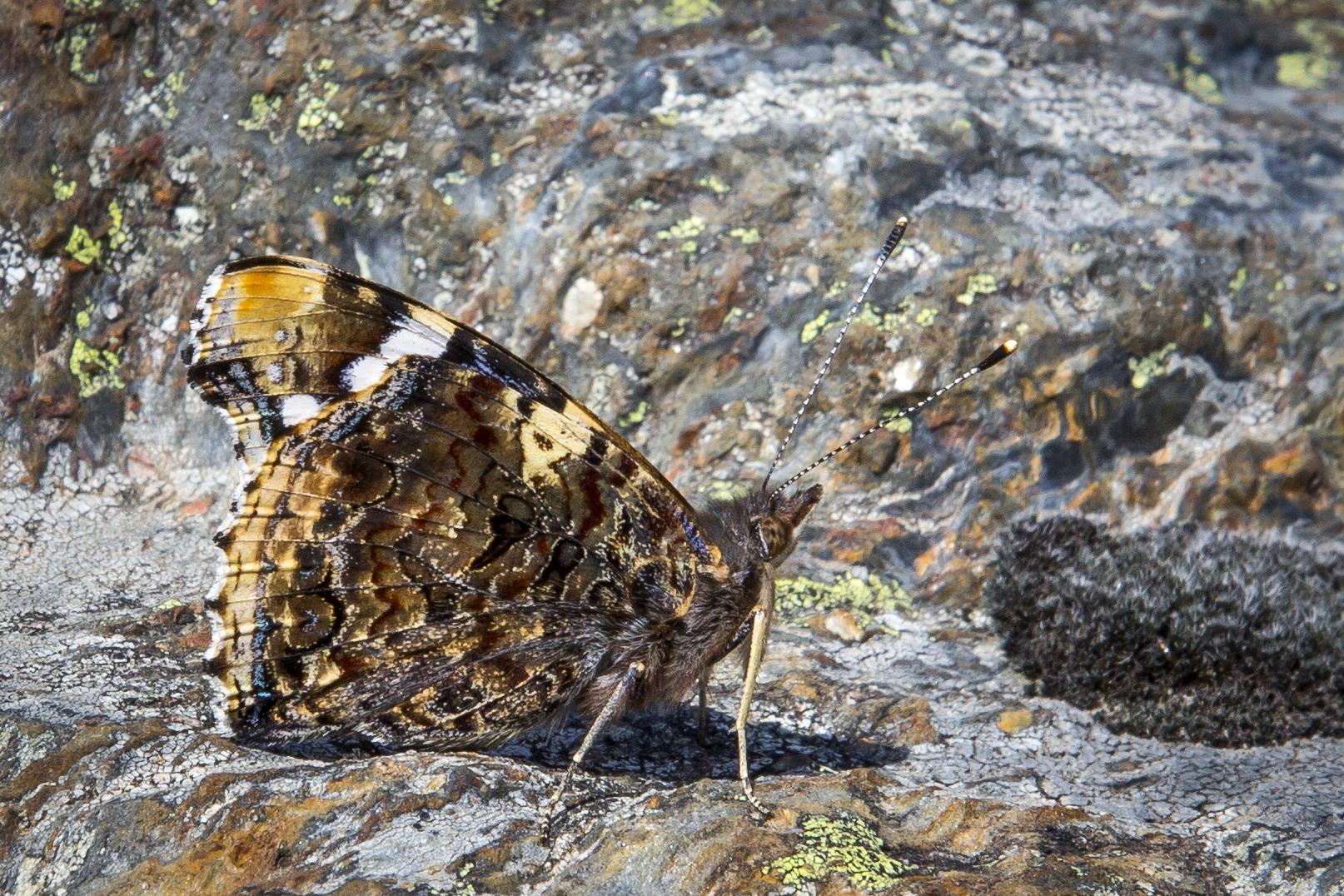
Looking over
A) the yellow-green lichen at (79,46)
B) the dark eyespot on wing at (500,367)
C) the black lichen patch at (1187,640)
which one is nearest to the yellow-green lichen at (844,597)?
the black lichen patch at (1187,640)

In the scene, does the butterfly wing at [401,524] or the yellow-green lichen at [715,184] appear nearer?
the butterfly wing at [401,524]

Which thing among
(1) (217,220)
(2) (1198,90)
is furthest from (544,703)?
(2) (1198,90)

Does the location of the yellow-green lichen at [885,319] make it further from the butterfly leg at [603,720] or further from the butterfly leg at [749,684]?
the butterfly leg at [603,720]

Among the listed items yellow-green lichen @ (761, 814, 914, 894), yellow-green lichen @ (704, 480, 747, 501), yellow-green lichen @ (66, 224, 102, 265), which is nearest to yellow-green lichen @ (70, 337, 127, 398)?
yellow-green lichen @ (66, 224, 102, 265)

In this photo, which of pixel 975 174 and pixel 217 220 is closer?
pixel 217 220

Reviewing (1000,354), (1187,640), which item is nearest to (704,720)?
(1000,354)

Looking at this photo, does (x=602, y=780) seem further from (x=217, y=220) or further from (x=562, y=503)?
(x=217, y=220)
